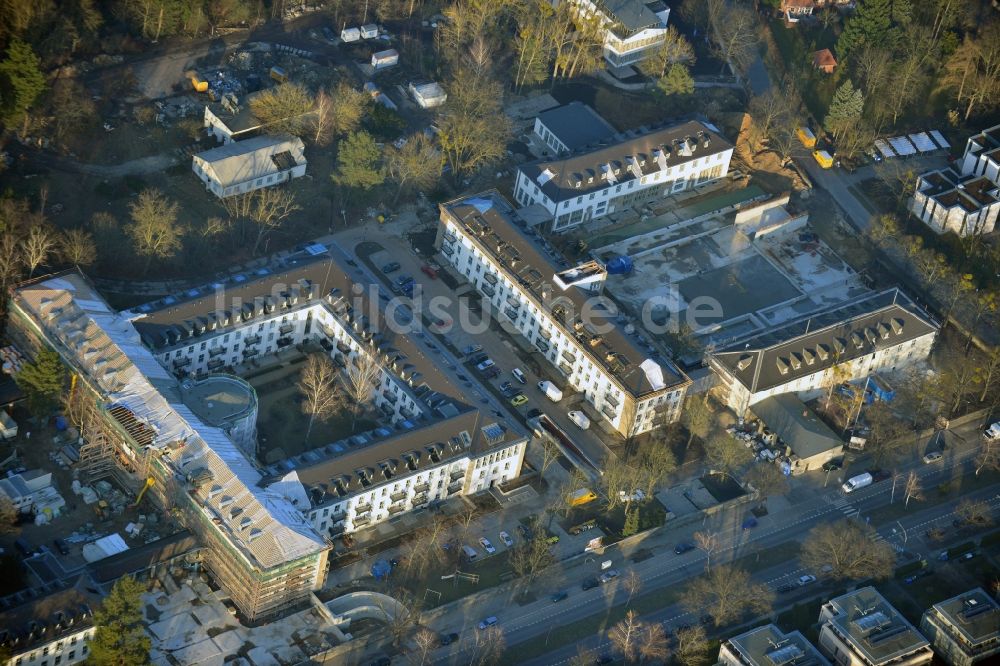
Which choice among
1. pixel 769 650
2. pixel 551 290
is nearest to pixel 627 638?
pixel 769 650

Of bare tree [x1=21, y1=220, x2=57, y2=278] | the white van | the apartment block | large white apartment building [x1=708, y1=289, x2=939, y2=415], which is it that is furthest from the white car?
bare tree [x1=21, y1=220, x2=57, y2=278]

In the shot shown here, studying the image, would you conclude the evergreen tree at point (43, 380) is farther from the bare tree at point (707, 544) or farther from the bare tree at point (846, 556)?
the bare tree at point (846, 556)

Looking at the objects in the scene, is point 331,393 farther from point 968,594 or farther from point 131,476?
point 968,594

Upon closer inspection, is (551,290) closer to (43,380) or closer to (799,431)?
(799,431)

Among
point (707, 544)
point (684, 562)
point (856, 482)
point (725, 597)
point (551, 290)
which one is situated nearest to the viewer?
point (725, 597)

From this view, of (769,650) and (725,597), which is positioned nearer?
(769,650)

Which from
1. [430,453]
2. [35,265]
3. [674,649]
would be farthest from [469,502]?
[35,265]
